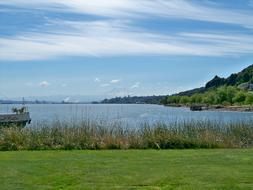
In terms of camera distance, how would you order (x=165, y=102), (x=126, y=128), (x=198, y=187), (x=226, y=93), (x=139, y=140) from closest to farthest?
1. (x=198, y=187)
2. (x=139, y=140)
3. (x=126, y=128)
4. (x=226, y=93)
5. (x=165, y=102)

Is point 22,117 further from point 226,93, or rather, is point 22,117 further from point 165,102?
point 165,102

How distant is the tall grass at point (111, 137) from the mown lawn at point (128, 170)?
2567 millimetres

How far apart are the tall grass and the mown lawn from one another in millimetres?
2567

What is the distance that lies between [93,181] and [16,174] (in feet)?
5.90

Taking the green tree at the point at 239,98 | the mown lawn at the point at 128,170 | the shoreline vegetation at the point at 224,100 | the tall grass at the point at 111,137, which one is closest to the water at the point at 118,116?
the tall grass at the point at 111,137

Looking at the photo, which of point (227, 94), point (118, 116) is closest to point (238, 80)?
point (227, 94)

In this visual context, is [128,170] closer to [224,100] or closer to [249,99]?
[249,99]

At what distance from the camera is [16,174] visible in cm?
1035

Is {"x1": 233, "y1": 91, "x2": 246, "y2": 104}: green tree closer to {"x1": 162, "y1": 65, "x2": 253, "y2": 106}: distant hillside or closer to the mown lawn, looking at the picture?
{"x1": 162, "y1": 65, "x2": 253, "y2": 106}: distant hillside

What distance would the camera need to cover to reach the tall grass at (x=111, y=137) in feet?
54.5

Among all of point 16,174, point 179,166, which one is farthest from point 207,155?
point 16,174

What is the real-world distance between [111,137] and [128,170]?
6052 millimetres

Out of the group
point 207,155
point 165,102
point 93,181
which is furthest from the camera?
point 165,102

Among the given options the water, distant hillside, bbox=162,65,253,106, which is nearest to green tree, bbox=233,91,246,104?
distant hillside, bbox=162,65,253,106
